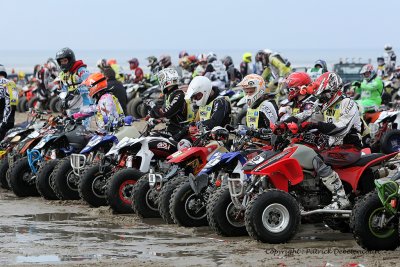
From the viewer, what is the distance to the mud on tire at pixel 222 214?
37.8ft

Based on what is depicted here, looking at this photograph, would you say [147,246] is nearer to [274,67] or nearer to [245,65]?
[274,67]

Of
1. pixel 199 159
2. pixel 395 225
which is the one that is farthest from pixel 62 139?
pixel 395 225

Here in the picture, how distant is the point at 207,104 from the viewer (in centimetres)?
1408

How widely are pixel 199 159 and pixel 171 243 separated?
2.01m

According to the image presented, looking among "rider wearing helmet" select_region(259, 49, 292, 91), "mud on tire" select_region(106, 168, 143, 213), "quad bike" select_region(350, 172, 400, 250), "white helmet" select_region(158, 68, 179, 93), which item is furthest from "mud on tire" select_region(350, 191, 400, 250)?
"rider wearing helmet" select_region(259, 49, 292, 91)

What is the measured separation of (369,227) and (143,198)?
363 centimetres

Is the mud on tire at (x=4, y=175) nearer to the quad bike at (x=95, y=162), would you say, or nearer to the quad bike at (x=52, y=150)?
the quad bike at (x=52, y=150)

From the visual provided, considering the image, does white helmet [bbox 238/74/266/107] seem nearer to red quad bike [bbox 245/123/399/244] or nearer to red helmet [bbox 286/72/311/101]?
red helmet [bbox 286/72/311/101]

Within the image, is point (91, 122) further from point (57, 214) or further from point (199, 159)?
point (199, 159)

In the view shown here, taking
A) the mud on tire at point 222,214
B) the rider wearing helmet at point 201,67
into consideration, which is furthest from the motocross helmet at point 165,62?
the mud on tire at point 222,214

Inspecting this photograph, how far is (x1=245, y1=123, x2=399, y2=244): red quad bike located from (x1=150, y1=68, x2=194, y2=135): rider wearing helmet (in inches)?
117

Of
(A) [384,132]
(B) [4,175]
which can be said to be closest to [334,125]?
(B) [4,175]

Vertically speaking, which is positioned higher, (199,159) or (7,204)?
(199,159)

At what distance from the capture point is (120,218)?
44.6 feet
